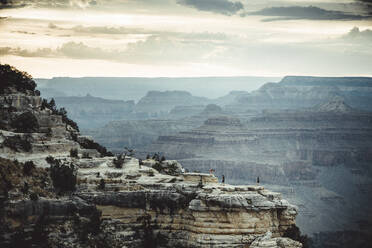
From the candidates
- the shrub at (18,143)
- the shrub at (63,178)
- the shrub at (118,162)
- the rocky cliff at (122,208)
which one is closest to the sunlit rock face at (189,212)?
the rocky cliff at (122,208)

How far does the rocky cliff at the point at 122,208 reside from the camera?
36.8m

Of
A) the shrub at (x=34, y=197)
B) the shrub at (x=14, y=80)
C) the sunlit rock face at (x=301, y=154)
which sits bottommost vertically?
the sunlit rock face at (x=301, y=154)

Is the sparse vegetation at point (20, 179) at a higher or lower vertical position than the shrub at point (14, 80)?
lower

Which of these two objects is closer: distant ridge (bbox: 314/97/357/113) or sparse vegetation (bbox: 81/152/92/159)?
sparse vegetation (bbox: 81/152/92/159)

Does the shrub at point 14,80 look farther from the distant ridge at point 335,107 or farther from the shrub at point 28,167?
the distant ridge at point 335,107

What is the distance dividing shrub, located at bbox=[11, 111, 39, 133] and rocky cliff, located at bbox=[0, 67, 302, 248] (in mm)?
3419

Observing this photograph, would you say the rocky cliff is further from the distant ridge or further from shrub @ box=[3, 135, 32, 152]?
the distant ridge

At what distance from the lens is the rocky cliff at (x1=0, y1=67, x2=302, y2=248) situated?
121 ft

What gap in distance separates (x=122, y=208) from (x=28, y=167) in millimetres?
5756

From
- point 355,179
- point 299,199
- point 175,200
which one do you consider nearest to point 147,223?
point 175,200

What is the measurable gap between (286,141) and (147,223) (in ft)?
456

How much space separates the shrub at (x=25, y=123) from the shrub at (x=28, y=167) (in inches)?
257

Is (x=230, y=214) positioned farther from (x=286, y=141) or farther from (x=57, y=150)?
(x=286, y=141)

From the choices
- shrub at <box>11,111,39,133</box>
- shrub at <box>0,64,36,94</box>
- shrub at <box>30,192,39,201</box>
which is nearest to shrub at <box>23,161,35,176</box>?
shrub at <box>30,192,39,201</box>
